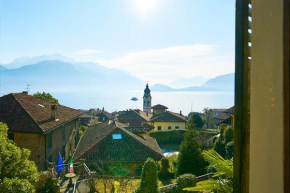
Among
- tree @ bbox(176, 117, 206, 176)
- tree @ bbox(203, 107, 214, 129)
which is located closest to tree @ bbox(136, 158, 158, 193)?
tree @ bbox(176, 117, 206, 176)

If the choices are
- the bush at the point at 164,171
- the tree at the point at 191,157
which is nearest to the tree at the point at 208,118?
the bush at the point at 164,171

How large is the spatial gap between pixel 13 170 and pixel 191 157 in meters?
12.2

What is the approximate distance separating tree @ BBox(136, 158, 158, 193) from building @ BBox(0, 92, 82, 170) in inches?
389

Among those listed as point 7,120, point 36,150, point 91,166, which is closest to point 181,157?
point 91,166

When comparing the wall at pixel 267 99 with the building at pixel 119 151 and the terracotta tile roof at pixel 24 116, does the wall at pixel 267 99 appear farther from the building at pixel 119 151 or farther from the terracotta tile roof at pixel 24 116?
the terracotta tile roof at pixel 24 116

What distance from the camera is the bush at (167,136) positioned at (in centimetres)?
4009

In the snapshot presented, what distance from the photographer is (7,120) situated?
65.5ft

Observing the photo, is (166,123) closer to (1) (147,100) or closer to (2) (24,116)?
(1) (147,100)

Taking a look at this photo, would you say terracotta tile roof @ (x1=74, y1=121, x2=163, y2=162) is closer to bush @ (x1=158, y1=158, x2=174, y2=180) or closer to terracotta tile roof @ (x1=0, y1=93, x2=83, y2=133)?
bush @ (x1=158, y1=158, x2=174, y2=180)

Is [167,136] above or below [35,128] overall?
below

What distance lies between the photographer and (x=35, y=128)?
18969mm

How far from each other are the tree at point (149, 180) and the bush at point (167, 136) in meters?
28.0

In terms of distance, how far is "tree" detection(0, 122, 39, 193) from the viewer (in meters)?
8.05

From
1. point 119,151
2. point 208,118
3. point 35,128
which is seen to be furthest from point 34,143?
point 208,118
